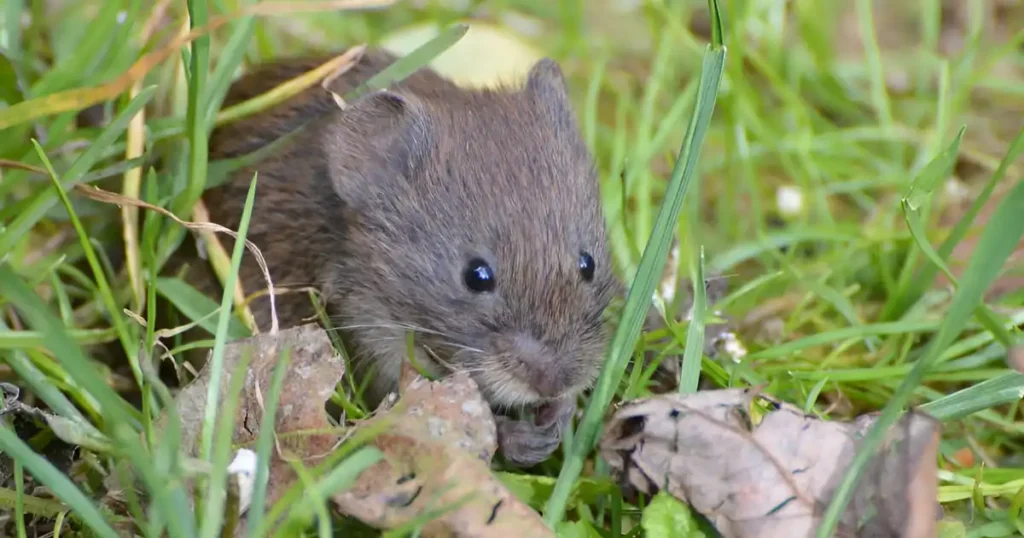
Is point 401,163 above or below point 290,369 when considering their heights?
above

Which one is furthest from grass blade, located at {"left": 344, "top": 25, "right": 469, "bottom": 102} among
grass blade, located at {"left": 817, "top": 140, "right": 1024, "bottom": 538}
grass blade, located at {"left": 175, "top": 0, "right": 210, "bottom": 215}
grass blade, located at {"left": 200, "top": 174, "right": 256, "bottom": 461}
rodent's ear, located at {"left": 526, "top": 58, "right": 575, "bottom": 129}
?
grass blade, located at {"left": 817, "top": 140, "right": 1024, "bottom": 538}

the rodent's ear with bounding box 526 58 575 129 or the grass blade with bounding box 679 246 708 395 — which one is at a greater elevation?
the rodent's ear with bounding box 526 58 575 129

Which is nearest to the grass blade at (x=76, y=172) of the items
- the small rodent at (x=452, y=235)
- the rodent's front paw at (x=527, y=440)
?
the small rodent at (x=452, y=235)

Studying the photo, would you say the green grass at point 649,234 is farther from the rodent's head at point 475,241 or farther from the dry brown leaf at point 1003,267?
the rodent's head at point 475,241

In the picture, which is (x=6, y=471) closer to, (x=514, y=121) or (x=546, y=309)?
(x=546, y=309)

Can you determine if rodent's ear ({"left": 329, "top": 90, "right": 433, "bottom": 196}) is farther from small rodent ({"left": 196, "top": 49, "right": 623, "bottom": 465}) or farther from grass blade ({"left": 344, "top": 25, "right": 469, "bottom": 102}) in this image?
grass blade ({"left": 344, "top": 25, "right": 469, "bottom": 102})

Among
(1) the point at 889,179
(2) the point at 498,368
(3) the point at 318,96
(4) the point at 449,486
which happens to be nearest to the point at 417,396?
(2) the point at 498,368

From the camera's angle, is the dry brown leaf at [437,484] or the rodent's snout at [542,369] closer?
the dry brown leaf at [437,484]
